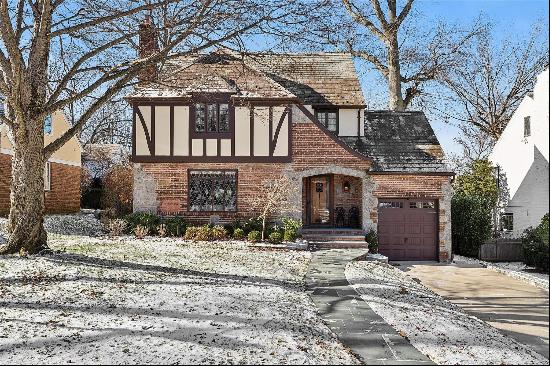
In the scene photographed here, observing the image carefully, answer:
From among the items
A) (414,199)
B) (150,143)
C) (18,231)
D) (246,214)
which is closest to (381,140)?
(414,199)

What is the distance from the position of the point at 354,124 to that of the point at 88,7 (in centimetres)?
1309

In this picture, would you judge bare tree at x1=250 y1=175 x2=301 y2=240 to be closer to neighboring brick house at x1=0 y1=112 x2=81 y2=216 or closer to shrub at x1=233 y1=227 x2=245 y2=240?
shrub at x1=233 y1=227 x2=245 y2=240

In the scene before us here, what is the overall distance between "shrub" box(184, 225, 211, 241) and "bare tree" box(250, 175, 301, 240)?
91.1 inches

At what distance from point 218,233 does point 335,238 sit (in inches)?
173

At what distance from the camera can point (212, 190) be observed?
19703 millimetres

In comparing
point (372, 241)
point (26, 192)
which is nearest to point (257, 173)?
point (372, 241)

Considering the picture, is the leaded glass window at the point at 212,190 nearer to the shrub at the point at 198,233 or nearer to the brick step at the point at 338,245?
the shrub at the point at 198,233

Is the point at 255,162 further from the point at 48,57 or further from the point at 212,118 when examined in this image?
the point at 48,57

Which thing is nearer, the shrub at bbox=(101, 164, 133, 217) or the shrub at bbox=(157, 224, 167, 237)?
the shrub at bbox=(157, 224, 167, 237)

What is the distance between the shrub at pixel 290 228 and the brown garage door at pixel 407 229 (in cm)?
338

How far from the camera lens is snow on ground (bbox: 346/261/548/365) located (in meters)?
5.23

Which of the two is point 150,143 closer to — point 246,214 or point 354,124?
point 246,214

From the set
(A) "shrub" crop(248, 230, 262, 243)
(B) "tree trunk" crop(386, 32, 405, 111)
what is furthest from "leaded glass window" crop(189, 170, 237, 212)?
(B) "tree trunk" crop(386, 32, 405, 111)

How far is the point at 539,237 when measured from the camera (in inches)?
85.6
